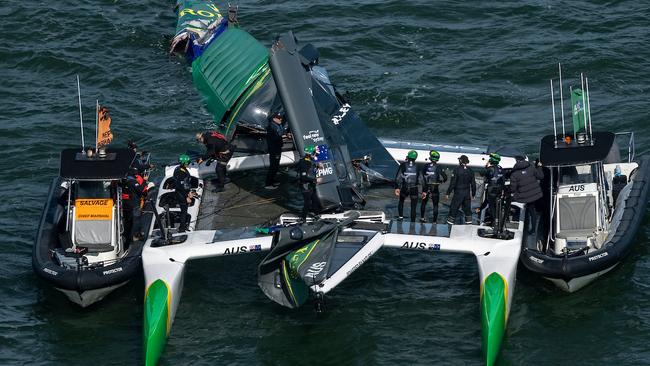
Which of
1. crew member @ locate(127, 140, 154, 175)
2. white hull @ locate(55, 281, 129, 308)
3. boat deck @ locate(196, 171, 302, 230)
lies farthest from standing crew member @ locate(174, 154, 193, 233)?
white hull @ locate(55, 281, 129, 308)

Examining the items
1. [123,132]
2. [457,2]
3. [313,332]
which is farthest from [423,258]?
[457,2]

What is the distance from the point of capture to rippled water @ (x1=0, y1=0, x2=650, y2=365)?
69.3 ft

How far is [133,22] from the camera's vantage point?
124ft

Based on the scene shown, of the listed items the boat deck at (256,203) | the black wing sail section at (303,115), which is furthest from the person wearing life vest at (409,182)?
the black wing sail section at (303,115)

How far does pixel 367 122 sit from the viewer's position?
31.1 m

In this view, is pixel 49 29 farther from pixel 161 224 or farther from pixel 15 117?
pixel 161 224

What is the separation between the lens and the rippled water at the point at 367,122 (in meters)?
21.1

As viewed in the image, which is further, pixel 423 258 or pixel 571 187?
pixel 423 258

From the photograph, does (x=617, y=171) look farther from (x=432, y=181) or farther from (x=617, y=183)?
(x=432, y=181)

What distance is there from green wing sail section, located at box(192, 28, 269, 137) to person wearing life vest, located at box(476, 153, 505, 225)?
20.0ft

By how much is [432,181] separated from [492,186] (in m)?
1.10

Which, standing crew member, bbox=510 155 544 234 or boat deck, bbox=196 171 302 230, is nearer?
standing crew member, bbox=510 155 544 234

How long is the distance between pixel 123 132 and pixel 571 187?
12.6m

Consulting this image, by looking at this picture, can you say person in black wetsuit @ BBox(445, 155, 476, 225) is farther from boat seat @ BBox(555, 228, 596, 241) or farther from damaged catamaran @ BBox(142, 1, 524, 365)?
boat seat @ BBox(555, 228, 596, 241)
